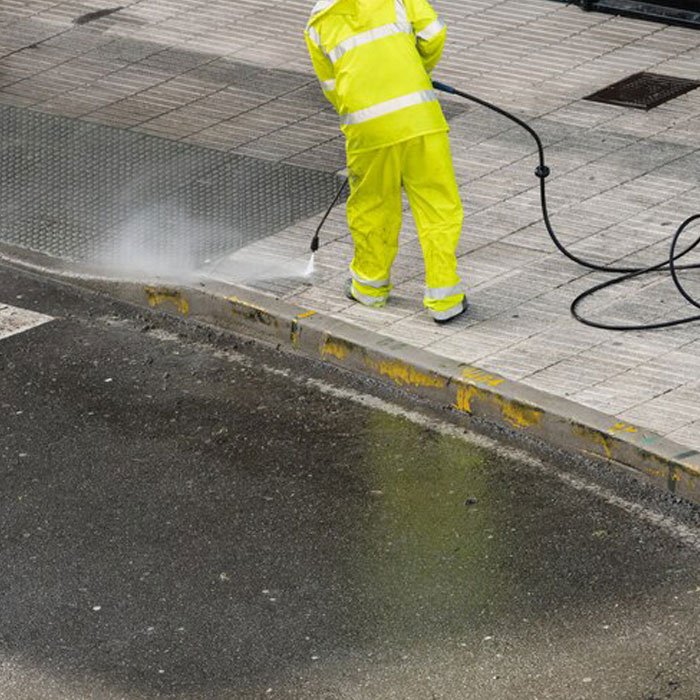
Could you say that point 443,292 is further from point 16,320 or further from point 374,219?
point 16,320

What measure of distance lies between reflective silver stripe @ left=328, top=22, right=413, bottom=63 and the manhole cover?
3.45m

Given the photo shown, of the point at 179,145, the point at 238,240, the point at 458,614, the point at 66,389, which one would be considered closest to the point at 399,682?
the point at 458,614

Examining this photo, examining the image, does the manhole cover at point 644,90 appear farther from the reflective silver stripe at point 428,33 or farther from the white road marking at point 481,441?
the white road marking at point 481,441

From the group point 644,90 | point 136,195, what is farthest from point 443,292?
point 644,90

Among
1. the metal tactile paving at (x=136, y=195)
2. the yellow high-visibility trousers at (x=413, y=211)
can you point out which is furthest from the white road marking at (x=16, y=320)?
the yellow high-visibility trousers at (x=413, y=211)

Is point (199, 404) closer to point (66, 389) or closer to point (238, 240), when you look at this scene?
point (66, 389)

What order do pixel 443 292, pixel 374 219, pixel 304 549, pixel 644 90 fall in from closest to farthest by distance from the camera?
pixel 304 549 → pixel 443 292 → pixel 374 219 → pixel 644 90

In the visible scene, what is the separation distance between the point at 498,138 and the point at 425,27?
2740mm

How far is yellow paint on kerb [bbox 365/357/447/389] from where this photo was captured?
8.47 m

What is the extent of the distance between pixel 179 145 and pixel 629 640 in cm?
586

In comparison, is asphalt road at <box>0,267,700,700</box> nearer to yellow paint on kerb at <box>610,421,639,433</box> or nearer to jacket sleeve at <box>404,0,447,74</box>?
yellow paint on kerb at <box>610,421,639,433</box>

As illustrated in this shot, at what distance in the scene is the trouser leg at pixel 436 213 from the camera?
8.78 m

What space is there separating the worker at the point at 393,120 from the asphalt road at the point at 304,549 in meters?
0.73

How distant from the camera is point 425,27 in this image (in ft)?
28.7
